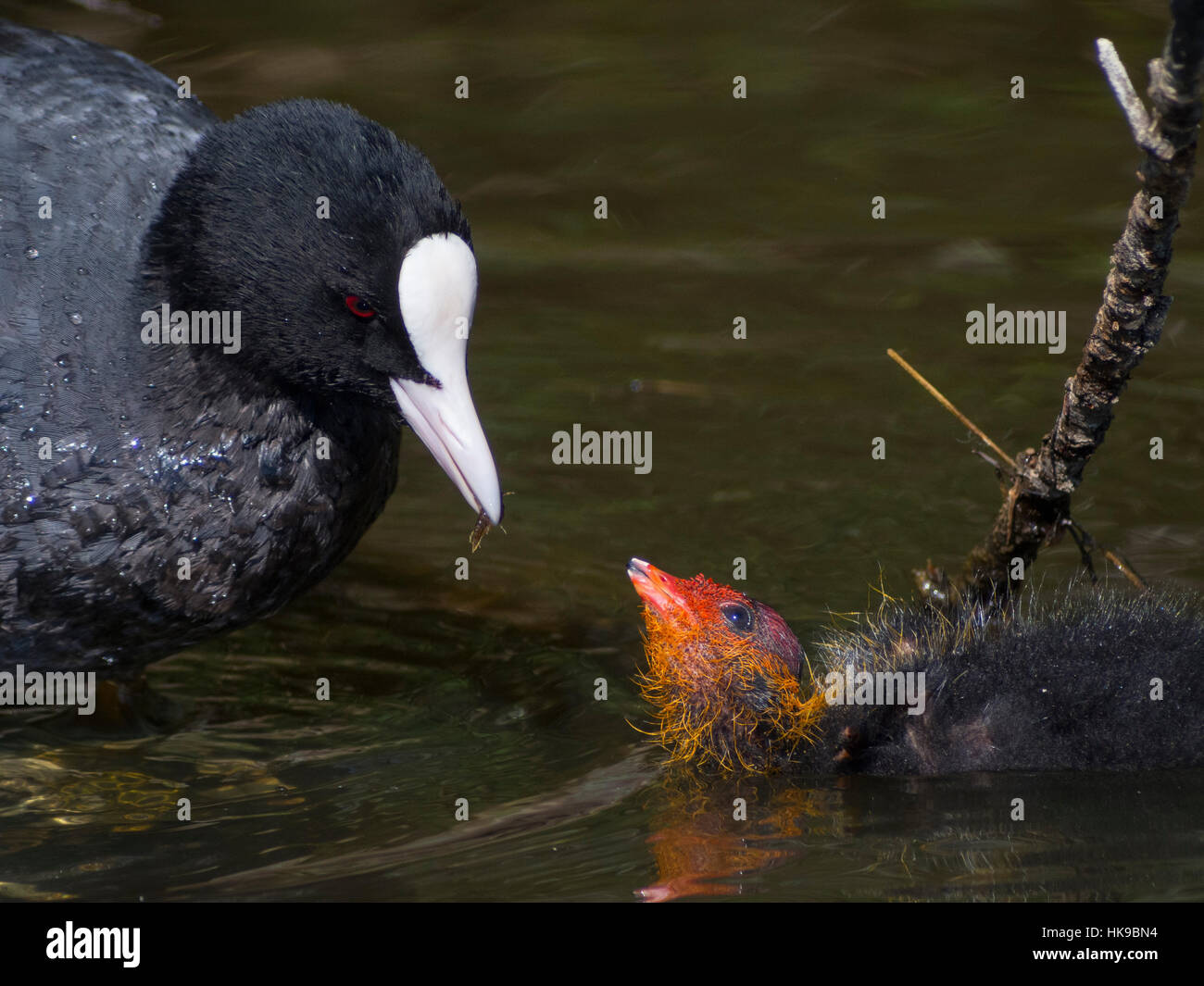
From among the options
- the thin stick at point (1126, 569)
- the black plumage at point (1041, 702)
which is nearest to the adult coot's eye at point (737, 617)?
the black plumage at point (1041, 702)

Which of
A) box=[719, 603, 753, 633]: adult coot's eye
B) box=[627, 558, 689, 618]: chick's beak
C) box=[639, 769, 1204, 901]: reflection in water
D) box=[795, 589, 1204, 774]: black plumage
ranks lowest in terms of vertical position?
box=[639, 769, 1204, 901]: reflection in water

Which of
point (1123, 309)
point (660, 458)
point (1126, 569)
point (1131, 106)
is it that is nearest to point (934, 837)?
point (1126, 569)

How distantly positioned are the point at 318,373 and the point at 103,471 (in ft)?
1.71

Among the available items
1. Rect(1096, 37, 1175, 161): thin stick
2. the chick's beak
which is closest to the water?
the chick's beak

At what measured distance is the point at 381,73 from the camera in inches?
309

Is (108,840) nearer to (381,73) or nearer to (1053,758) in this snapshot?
(1053,758)

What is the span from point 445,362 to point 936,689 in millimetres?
1343

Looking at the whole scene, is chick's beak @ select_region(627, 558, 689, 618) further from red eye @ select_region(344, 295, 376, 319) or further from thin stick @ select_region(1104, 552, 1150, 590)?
thin stick @ select_region(1104, 552, 1150, 590)

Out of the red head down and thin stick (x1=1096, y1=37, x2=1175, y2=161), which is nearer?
thin stick (x1=1096, y1=37, x2=1175, y2=161)

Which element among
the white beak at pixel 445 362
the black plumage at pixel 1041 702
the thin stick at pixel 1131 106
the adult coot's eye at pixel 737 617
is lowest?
the black plumage at pixel 1041 702

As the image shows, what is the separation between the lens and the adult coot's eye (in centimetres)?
409

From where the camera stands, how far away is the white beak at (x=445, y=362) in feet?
11.4

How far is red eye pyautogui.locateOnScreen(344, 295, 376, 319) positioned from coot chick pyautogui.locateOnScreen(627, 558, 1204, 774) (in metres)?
0.98

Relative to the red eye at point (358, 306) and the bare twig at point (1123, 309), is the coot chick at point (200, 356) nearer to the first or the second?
the red eye at point (358, 306)
